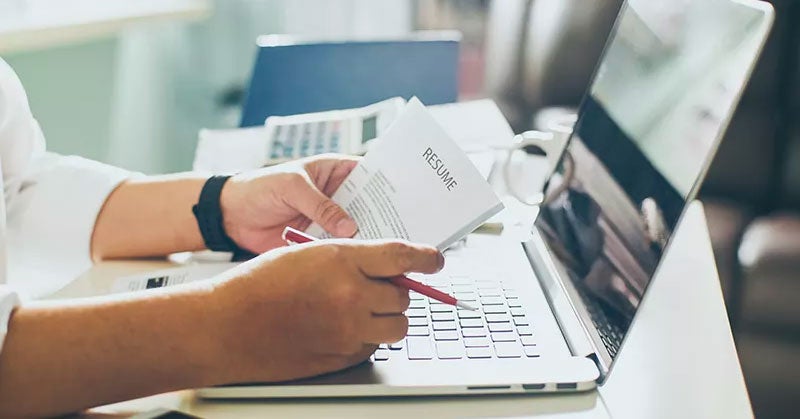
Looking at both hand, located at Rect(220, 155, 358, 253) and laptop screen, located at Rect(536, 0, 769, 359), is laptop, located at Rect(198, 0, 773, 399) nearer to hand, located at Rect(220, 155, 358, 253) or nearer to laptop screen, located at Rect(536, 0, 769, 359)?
laptop screen, located at Rect(536, 0, 769, 359)

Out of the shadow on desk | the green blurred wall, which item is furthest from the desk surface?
the green blurred wall

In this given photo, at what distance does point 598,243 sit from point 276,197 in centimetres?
32

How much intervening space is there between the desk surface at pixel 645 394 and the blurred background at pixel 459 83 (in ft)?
2.51

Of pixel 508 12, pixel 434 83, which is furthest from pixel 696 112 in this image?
pixel 508 12

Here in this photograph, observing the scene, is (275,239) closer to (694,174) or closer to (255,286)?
(255,286)

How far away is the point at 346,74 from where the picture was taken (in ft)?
4.86

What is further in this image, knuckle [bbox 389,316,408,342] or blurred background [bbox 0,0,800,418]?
blurred background [bbox 0,0,800,418]

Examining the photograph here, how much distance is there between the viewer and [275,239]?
36.0 inches

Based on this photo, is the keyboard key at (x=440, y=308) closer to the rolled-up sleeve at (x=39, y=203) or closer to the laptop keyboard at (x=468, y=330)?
the laptop keyboard at (x=468, y=330)

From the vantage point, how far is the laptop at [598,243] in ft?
2.09

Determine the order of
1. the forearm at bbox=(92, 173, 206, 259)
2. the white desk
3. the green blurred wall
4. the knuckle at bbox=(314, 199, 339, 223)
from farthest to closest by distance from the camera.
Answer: the green blurred wall → the white desk → the forearm at bbox=(92, 173, 206, 259) → the knuckle at bbox=(314, 199, 339, 223)

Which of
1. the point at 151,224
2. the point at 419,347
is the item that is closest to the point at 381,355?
the point at 419,347

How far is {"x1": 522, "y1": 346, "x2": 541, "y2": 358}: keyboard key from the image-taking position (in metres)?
0.68

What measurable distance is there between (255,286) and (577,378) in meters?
0.24
